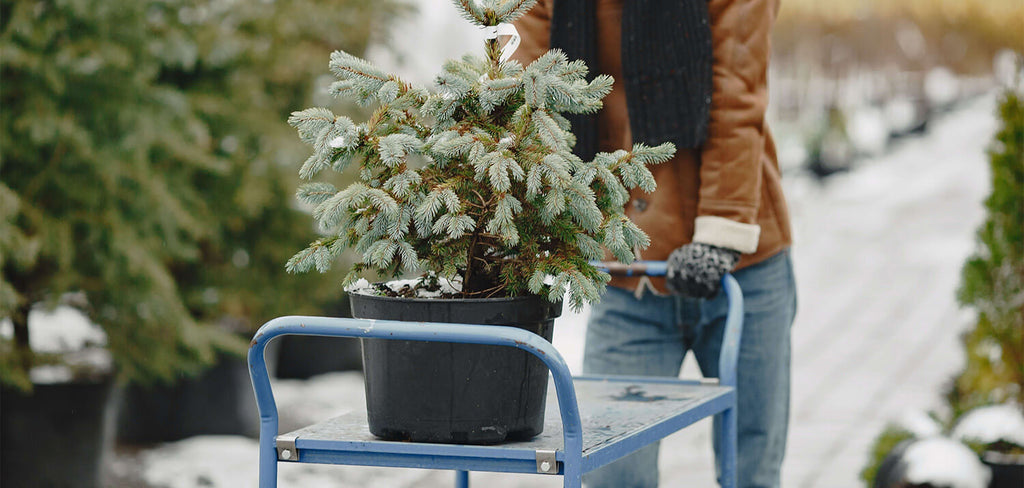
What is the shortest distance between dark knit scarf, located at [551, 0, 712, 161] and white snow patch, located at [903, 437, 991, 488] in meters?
1.70

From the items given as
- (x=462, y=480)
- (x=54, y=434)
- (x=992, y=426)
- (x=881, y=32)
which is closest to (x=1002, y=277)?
(x=992, y=426)

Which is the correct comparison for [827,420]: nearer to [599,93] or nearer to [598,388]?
[598,388]

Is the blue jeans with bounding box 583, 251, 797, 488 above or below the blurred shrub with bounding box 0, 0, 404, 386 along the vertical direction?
below

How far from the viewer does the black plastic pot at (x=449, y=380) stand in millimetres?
1603

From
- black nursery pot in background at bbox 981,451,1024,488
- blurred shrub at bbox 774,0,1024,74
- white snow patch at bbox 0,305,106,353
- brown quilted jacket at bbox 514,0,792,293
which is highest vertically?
blurred shrub at bbox 774,0,1024,74

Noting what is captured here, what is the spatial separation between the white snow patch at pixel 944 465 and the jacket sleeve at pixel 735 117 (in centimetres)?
152

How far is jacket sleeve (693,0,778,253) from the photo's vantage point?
2.33 meters

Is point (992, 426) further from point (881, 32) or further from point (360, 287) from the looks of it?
point (881, 32)

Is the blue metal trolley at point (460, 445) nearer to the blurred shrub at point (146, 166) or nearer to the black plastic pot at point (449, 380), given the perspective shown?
the black plastic pot at point (449, 380)

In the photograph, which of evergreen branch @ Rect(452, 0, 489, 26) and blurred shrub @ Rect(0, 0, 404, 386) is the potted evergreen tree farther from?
blurred shrub @ Rect(0, 0, 404, 386)

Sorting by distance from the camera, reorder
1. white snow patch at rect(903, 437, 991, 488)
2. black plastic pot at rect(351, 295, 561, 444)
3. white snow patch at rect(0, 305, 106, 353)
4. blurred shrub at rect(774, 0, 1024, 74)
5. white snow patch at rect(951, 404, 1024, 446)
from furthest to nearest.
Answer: blurred shrub at rect(774, 0, 1024, 74), white snow patch at rect(0, 305, 106, 353), white snow patch at rect(951, 404, 1024, 446), white snow patch at rect(903, 437, 991, 488), black plastic pot at rect(351, 295, 561, 444)

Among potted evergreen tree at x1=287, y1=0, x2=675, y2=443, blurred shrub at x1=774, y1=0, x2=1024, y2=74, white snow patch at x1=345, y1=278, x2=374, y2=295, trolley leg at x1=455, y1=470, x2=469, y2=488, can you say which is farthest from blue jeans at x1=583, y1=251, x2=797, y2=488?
blurred shrub at x1=774, y1=0, x2=1024, y2=74

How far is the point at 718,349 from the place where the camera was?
2488 mm

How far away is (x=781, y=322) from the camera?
2496 mm
